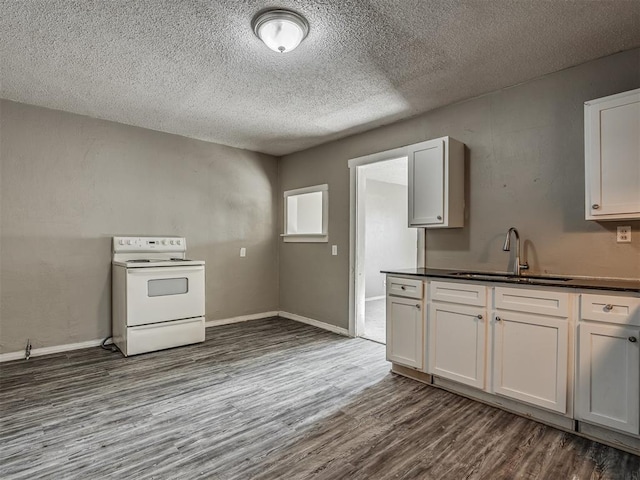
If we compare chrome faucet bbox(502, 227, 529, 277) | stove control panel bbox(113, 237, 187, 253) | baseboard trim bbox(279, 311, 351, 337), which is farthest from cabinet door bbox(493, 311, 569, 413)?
stove control panel bbox(113, 237, 187, 253)

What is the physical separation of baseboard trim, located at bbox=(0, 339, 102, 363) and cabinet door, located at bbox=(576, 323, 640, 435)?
435 centimetres

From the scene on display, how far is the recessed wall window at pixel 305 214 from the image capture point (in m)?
4.64

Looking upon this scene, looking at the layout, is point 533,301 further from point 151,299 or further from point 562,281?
point 151,299

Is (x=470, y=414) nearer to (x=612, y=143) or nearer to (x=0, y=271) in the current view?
(x=612, y=143)

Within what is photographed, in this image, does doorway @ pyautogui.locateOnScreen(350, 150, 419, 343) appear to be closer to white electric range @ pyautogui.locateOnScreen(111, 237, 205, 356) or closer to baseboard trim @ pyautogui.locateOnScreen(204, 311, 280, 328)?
baseboard trim @ pyautogui.locateOnScreen(204, 311, 280, 328)

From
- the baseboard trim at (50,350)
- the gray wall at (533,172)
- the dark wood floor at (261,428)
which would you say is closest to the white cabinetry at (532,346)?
the dark wood floor at (261,428)

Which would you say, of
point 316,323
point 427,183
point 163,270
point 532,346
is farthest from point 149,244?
point 532,346

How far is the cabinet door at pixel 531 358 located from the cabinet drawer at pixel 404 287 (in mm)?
633

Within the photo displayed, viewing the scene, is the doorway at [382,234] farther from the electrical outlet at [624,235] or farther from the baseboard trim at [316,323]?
the electrical outlet at [624,235]

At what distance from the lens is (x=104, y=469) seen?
1.78m

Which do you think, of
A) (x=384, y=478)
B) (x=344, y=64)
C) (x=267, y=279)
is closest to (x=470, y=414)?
(x=384, y=478)

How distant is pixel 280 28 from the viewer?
2.06m

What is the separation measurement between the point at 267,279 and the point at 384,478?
380 cm

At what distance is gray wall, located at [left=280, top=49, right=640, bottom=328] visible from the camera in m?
2.44
